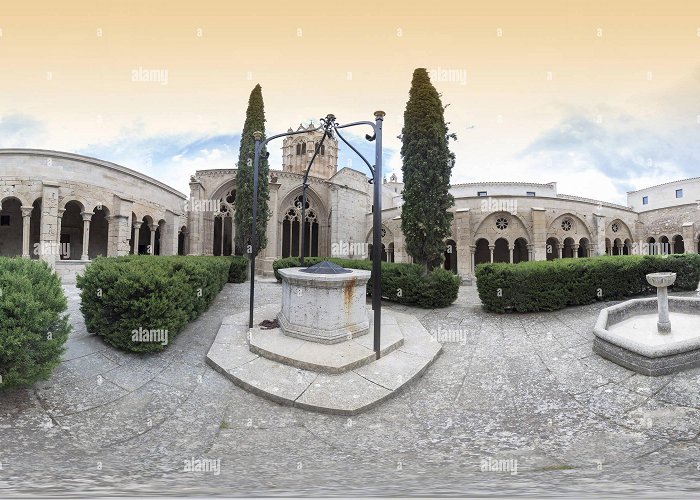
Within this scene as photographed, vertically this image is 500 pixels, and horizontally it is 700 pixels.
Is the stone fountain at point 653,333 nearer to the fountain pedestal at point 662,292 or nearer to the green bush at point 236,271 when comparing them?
the fountain pedestal at point 662,292

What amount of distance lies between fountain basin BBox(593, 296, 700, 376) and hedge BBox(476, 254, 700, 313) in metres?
0.90

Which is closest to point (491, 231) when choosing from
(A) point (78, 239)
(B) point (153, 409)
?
(B) point (153, 409)

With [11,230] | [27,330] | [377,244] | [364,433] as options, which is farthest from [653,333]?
[11,230]

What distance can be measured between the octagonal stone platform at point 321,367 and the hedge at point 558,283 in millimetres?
2574

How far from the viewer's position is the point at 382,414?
3.88 meters

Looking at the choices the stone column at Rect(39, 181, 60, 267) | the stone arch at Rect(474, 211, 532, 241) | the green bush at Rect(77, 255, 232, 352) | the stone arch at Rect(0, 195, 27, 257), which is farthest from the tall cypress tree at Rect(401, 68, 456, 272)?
the stone arch at Rect(0, 195, 27, 257)

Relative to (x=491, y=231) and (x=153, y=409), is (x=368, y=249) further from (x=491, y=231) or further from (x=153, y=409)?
(x=153, y=409)

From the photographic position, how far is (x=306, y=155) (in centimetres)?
4003

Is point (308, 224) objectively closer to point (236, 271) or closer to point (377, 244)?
point (236, 271)

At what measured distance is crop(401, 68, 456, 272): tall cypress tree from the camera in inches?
404

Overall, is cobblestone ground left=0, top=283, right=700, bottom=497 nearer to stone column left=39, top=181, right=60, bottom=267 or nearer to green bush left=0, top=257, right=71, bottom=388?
green bush left=0, top=257, right=71, bottom=388

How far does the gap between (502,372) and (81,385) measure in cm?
613

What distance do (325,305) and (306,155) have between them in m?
37.3

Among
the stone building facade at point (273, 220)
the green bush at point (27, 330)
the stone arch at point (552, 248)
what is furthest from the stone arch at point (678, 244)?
the green bush at point (27, 330)
